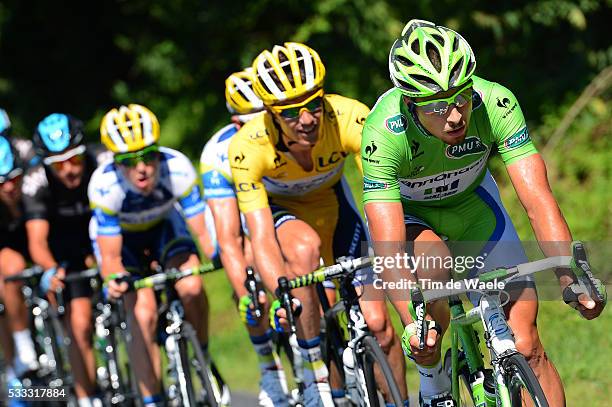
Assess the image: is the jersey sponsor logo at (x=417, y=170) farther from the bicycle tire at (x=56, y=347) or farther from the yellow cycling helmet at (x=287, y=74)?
the bicycle tire at (x=56, y=347)

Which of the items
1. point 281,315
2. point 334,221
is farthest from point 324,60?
point 281,315

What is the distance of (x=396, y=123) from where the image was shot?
5441mm

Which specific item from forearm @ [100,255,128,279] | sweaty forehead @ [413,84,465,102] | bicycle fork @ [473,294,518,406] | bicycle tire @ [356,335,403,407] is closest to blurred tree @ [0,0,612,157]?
forearm @ [100,255,128,279]

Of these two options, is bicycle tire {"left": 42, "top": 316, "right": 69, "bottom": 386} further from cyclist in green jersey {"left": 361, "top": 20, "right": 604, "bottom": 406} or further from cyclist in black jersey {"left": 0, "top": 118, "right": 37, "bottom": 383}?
cyclist in green jersey {"left": 361, "top": 20, "right": 604, "bottom": 406}

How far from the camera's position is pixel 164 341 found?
8281 millimetres

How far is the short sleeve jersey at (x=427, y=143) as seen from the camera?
538 cm

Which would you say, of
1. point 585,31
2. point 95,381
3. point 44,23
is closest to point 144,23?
point 44,23

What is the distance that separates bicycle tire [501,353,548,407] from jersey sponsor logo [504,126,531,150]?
1011mm

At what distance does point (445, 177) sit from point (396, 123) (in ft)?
1.35

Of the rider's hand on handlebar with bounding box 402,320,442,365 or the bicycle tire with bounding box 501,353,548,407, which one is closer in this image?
the bicycle tire with bounding box 501,353,548,407

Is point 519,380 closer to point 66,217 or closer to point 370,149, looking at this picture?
point 370,149

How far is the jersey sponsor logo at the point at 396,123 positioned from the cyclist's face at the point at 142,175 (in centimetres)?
315

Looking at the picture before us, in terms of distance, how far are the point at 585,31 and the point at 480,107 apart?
8235mm

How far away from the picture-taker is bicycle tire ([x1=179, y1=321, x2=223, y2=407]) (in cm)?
777
